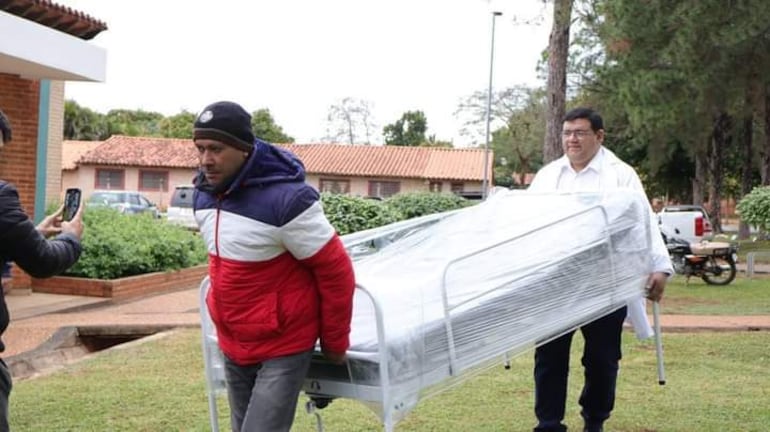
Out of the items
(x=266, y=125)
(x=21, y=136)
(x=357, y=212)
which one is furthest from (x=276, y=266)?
(x=266, y=125)

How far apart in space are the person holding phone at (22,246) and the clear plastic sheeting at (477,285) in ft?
3.36

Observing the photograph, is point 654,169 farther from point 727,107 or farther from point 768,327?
point 768,327

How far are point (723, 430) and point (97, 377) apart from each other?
440 centimetres

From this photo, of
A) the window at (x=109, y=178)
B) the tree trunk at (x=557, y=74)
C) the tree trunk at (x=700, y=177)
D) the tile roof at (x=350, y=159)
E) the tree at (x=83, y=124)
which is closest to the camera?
the tree trunk at (x=557, y=74)

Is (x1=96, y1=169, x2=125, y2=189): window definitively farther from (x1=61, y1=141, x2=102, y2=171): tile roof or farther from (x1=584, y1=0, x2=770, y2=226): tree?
(x1=584, y1=0, x2=770, y2=226): tree

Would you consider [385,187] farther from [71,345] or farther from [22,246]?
[22,246]

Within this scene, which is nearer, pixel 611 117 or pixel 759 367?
pixel 759 367

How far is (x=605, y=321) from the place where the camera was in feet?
15.7

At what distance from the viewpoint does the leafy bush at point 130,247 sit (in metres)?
12.6

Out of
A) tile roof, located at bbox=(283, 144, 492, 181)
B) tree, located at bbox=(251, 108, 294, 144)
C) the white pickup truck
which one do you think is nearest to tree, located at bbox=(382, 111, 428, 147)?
tree, located at bbox=(251, 108, 294, 144)

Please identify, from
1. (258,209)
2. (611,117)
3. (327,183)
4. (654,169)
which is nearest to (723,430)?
(258,209)

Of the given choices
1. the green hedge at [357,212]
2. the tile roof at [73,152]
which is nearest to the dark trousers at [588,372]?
the green hedge at [357,212]

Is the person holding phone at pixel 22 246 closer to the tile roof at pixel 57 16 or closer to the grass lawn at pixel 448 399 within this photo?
the grass lawn at pixel 448 399

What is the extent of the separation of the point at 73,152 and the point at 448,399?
155ft
